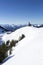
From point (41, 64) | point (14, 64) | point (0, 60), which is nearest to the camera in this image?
point (41, 64)

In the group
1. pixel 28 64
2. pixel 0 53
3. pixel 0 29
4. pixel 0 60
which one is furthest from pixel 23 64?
pixel 0 29

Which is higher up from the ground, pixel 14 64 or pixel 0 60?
pixel 14 64

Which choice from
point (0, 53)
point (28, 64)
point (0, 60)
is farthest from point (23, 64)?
point (0, 53)

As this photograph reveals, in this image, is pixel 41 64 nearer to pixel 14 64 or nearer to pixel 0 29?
pixel 14 64

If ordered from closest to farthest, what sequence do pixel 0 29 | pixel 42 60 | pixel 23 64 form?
pixel 42 60 → pixel 23 64 → pixel 0 29

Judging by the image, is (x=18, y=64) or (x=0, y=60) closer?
(x=18, y=64)

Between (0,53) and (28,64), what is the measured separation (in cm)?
593

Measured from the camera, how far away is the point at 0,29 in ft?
234

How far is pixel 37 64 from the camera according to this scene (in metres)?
6.84

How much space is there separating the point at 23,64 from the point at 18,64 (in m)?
0.48

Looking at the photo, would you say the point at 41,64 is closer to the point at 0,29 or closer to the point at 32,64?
the point at 32,64

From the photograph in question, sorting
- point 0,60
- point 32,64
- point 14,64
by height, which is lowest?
point 0,60

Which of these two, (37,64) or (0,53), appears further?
(0,53)

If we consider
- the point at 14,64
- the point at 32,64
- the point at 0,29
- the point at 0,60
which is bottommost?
the point at 0,29
